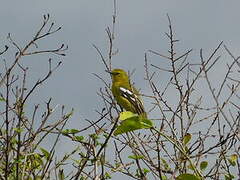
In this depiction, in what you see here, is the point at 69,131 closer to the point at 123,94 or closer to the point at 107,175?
the point at 107,175

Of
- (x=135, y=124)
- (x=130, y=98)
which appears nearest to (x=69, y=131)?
(x=135, y=124)

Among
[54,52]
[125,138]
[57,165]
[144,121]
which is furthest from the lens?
[54,52]

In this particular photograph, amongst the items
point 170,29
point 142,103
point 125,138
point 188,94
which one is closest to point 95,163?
point 125,138

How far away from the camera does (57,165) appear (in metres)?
3.59

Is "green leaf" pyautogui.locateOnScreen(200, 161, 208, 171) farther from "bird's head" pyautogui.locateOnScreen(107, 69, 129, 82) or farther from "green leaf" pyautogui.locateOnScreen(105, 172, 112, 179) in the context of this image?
"bird's head" pyautogui.locateOnScreen(107, 69, 129, 82)

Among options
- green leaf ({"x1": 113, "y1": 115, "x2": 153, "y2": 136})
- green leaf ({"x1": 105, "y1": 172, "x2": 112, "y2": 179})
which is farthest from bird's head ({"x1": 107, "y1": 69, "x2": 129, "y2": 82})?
green leaf ({"x1": 113, "y1": 115, "x2": 153, "y2": 136})

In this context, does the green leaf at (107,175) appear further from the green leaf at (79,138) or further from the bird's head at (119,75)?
the bird's head at (119,75)

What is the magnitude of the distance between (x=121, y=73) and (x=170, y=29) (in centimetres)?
408

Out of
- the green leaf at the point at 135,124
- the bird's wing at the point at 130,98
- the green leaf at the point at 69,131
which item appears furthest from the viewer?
the bird's wing at the point at 130,98

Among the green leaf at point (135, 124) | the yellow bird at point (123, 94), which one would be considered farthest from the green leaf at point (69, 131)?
the yellow bird at point (123, 94)

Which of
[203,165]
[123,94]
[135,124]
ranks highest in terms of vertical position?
[123,94]

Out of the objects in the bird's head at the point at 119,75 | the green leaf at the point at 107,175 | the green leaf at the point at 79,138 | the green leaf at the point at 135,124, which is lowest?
the green leaf at the point at 135,124

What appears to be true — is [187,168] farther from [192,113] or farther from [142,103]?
[142,103]

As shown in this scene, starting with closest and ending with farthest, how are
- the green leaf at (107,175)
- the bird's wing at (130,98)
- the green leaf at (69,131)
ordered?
the green leaf at (69,131)
the green leaf at (107,175)
the bird's wing at (130,98)
